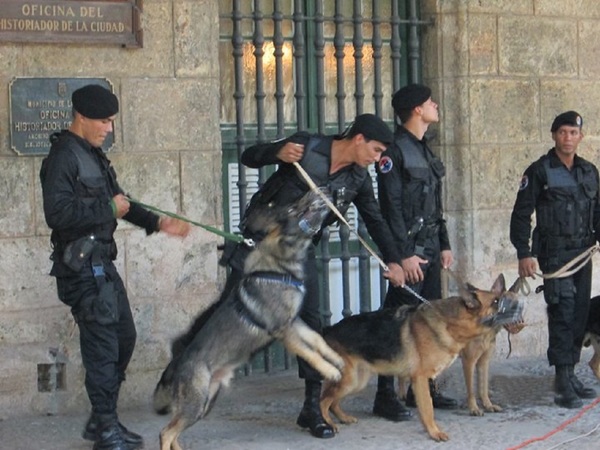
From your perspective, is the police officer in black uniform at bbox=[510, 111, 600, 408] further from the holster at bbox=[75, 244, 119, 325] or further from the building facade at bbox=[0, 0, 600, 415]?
the holster at bbox=[75, 244, 119, 325]

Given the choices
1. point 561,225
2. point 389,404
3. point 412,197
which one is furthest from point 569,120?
point 389,404

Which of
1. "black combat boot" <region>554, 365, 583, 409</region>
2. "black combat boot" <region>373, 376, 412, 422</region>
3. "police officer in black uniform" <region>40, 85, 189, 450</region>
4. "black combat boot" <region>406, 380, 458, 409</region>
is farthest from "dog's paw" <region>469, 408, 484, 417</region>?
"police officer in black uniform" <region>40, 85, 189, 450</region>

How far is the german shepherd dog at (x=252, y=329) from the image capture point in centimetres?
584

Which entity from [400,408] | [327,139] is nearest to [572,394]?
[400,408]

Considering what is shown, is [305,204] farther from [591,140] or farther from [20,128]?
[591,140]

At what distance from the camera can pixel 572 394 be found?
24.6ft

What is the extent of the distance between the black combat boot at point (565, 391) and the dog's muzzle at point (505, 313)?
1140 mm

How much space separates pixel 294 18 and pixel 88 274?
294 centimetres

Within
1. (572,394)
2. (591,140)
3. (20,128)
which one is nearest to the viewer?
(20,128)

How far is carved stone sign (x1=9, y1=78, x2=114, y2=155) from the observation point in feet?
23.0

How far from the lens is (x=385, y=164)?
277 inches

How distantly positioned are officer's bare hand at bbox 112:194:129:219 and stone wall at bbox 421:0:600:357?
11.2 feet

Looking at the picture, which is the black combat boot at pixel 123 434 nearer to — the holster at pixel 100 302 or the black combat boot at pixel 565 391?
the holster at pixel 100 302

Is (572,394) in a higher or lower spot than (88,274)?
lower
